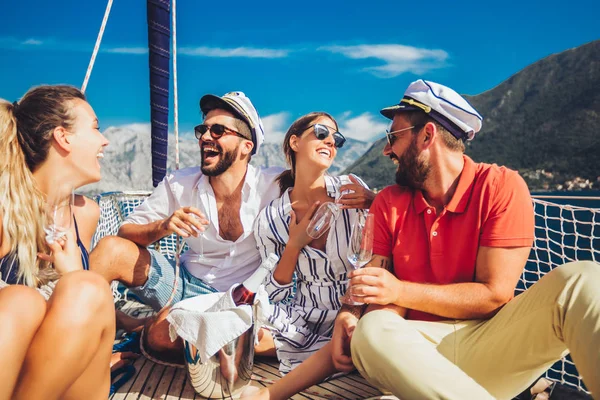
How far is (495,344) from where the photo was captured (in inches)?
93.7

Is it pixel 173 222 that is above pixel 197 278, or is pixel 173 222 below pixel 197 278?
above

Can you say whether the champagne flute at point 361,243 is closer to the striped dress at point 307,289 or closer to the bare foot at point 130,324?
the striped dress at point 307,289

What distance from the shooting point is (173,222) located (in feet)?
10.4

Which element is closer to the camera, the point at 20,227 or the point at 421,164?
the point at 20,227

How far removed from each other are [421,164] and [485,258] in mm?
666

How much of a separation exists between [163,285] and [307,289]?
3.42ft

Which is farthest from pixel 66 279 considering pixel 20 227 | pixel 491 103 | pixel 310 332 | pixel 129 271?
pixel 491 103

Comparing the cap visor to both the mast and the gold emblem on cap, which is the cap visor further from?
the mast

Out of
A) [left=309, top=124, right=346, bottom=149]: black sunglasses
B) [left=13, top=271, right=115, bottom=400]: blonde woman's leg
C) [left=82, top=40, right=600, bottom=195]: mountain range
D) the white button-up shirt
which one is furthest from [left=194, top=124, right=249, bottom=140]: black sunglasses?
[left=82, top=40, right=600, bottom=195]: mountain range

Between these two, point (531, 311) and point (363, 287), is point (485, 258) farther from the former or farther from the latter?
point (363, 287)

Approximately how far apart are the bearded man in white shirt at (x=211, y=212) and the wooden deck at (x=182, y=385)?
0.58 m

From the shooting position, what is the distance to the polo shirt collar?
8.93 ft

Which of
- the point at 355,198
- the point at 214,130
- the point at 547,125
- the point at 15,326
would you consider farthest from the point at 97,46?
the point at 547,125

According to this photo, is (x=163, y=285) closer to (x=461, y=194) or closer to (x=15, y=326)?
(x=15, y=326)
